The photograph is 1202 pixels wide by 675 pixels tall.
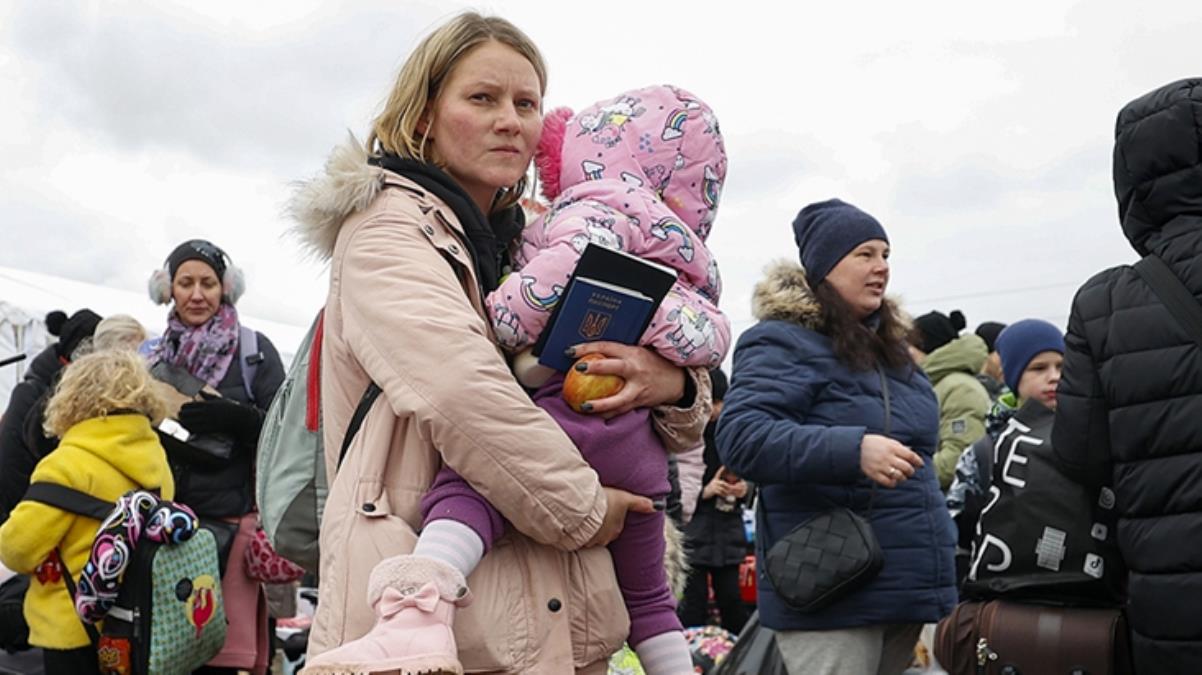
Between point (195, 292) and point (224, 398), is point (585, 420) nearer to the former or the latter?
point (224, 398)

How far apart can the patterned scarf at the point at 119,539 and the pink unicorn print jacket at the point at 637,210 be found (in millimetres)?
2416

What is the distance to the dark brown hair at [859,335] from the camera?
373 centimetres

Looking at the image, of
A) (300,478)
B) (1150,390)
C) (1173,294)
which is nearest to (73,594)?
(300,478)

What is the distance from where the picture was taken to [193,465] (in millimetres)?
4691

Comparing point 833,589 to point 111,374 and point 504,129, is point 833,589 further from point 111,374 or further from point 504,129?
point 111,374

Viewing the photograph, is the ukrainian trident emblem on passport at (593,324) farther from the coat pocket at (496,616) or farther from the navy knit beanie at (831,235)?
the navy knit beanie at (831,235)

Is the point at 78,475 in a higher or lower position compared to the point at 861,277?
lower

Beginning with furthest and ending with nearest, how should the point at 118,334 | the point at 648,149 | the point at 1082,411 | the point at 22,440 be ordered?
1. the point at 118,334
2. the point at 22,440
3. the point at 1082,411
4. the point at 648,149

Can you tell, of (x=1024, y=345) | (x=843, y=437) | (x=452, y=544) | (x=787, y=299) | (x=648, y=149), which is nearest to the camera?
(x=452, y=544)

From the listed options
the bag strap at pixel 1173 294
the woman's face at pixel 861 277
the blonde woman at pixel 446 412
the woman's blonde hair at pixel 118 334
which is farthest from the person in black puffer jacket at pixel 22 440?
the bag strap at pixel 1173 294

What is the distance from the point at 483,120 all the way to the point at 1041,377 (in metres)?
3.10

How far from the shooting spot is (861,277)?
3904 millimetres

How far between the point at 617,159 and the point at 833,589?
185 centimetres

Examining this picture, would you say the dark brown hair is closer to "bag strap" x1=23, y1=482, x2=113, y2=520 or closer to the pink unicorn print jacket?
the pink unicorn print jacket
